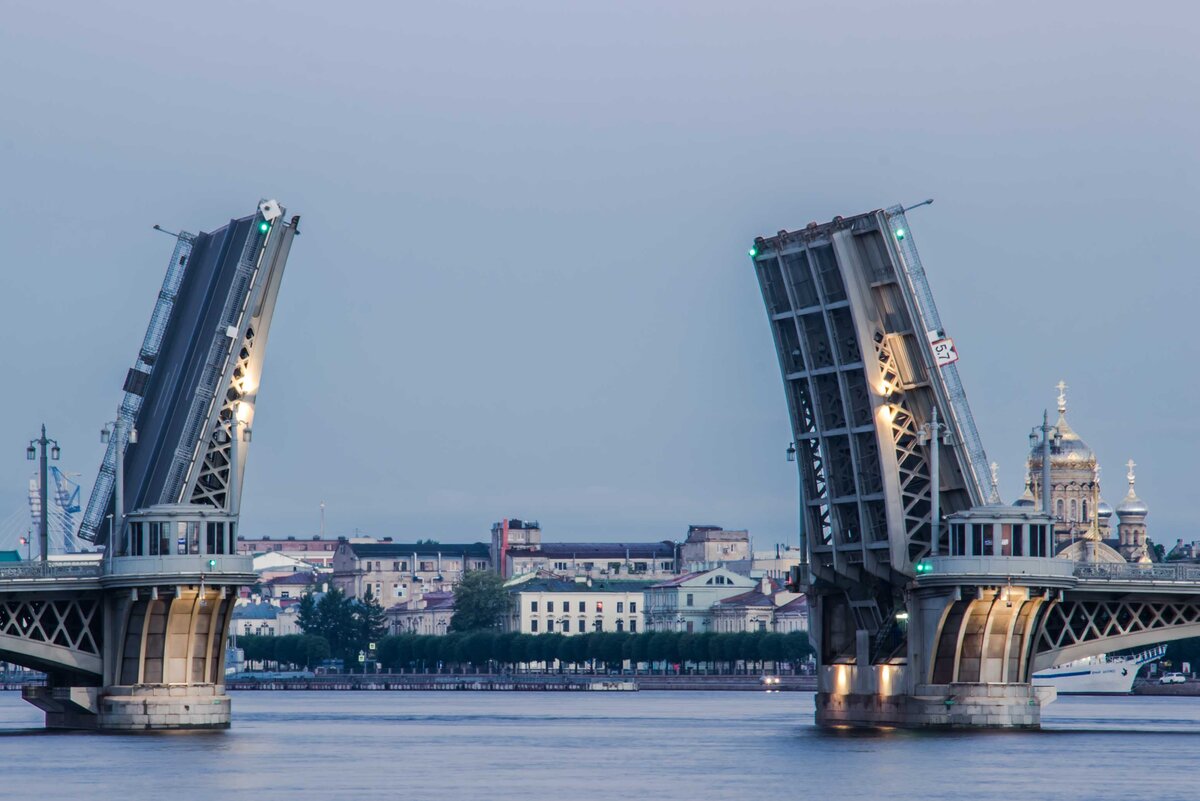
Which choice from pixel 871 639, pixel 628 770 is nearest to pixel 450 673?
pixel 871 639

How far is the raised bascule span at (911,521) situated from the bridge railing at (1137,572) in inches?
2.9

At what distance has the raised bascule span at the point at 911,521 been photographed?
67438mm

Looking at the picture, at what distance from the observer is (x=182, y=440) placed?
66938mm

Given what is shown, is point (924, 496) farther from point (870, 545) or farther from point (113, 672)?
point (113, 672)

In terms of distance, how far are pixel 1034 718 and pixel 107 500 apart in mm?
25074

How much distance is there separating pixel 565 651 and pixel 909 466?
106 metres

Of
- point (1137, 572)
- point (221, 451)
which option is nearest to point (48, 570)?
point (221, 451)

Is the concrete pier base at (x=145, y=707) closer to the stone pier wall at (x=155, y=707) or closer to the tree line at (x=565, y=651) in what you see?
the stone pier wall at (x=155, y=707)

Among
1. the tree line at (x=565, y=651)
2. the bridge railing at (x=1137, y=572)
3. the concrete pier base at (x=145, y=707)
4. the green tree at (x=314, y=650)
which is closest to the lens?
the concrete pier base at (x=145, y=707)

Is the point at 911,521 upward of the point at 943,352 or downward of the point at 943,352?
downward

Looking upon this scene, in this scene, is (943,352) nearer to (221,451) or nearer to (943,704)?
(943,704)

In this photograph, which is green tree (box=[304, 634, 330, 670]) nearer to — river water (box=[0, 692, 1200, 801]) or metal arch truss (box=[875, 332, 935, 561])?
river water (box=[0, 692, 1200, 801])

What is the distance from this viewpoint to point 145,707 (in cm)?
6806

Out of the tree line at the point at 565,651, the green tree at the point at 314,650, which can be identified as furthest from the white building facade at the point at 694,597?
the green tree at the point at 314,650
